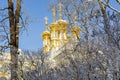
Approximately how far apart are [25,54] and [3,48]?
2058 mm

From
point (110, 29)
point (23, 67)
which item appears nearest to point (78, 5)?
point (23, 67)

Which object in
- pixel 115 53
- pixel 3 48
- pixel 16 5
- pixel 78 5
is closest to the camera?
pixel 115 53

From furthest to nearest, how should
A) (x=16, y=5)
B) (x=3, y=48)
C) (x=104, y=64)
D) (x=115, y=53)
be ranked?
(x=16, y=5) → (x=3, y=48) → (x=104, y=64) → (x=115, y=53)

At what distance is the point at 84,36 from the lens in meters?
11.3

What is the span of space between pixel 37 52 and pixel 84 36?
8.52 feet

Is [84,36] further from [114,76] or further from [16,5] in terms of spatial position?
[114,76]

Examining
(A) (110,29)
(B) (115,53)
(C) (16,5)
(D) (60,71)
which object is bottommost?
(D) (60,71)

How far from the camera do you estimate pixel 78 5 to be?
14773mm

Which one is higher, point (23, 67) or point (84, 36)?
point (84, 36)

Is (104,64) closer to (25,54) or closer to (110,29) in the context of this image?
(110,29)

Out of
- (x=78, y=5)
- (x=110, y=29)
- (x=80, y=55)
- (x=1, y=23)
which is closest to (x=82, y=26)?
(x=78, y=5)

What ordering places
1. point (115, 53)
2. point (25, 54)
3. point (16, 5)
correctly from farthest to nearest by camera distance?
1. point (25, 54)
2. point (16, 5)
3. point (115, 53)

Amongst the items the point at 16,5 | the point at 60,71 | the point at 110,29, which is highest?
the point at 16,5

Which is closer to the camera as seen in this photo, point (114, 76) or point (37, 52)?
point (114, 76)
